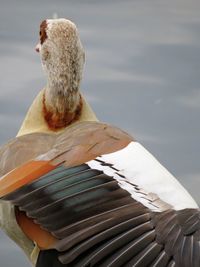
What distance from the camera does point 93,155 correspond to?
7.18 metres

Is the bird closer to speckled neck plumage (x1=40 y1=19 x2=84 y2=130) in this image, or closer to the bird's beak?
speckled neck plumage (x1=40 y1=19 x2=84 y2=130)

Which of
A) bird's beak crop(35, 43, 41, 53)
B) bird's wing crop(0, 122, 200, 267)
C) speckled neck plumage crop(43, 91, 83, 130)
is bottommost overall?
bird's wing crop(0, 122, 200, 267)

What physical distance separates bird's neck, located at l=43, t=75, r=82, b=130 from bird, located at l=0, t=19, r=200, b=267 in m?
0.76

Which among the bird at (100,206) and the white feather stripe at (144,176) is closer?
the bird at (100,206)

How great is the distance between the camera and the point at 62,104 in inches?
329

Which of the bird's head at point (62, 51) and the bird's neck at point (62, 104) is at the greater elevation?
the bird's head at point (62, 51)

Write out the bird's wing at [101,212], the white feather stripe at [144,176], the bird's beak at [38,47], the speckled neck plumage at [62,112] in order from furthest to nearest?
the bird's beak at [38,47] < the speckled neck plumage at [62,112] < the white feather stripe at [144,176] < the bird's wing at [101,212]

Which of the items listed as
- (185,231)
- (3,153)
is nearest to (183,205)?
(185,231)

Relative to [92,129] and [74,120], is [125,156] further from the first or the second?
[74,120]

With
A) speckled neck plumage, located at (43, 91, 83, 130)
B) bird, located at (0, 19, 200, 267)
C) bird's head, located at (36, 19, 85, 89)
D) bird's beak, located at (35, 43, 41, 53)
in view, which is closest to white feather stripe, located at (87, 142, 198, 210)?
bird, located at (0, 19, 200, 267)

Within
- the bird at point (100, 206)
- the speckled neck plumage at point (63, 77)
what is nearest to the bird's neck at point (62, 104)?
the speckled neck plumage at point (63, 77)

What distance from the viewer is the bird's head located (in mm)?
8344

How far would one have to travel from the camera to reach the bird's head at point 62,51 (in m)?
8.34

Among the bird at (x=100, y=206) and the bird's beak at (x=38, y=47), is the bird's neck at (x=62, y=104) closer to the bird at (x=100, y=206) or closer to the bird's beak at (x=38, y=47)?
the bird's beak at (x=38, y=47)
